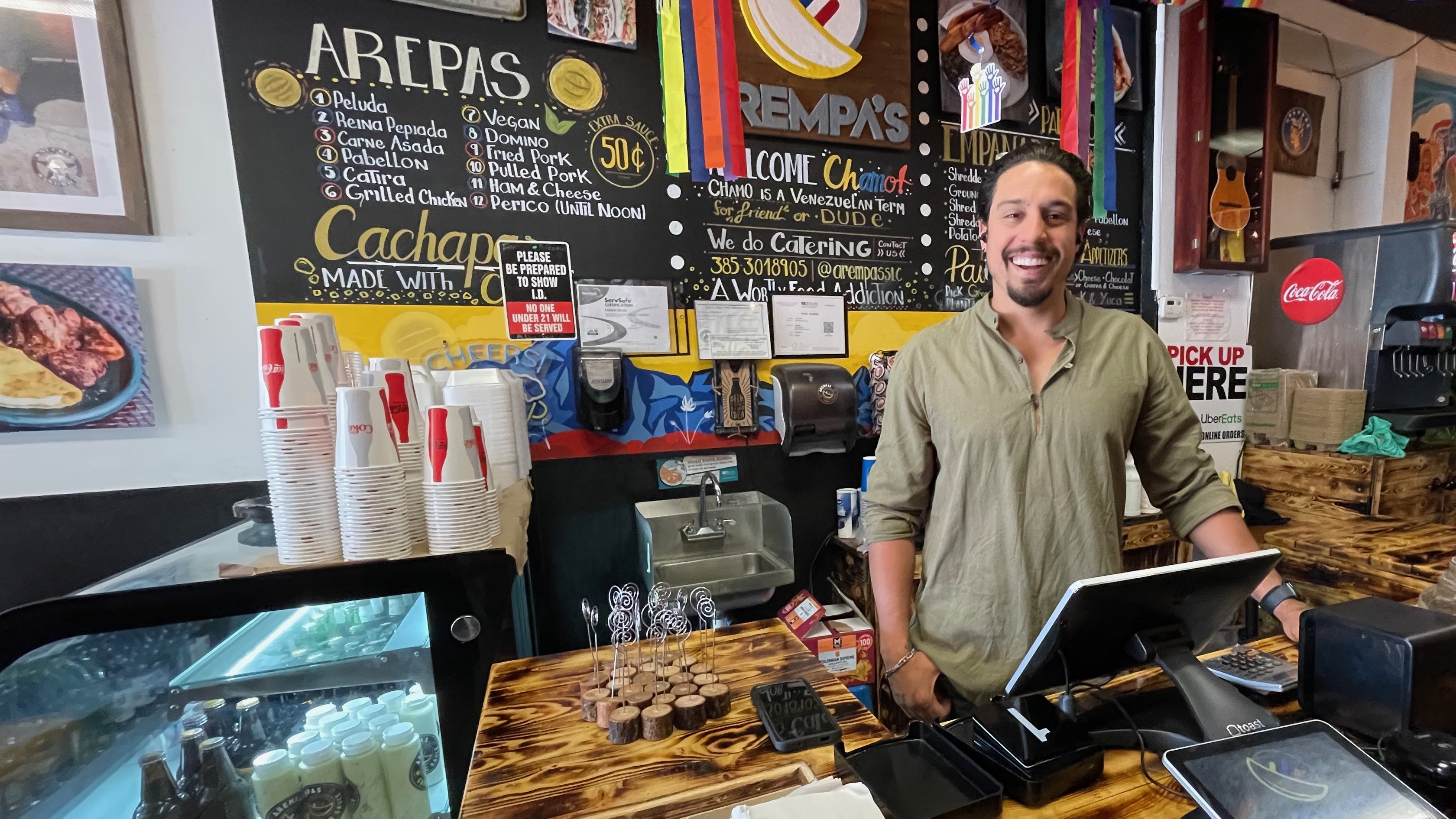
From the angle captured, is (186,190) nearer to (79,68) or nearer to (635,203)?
(79,68)

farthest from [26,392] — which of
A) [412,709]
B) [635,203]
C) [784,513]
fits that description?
[784,513]

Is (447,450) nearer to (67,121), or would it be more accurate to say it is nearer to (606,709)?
(606,709)

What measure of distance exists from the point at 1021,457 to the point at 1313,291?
9.63 feet

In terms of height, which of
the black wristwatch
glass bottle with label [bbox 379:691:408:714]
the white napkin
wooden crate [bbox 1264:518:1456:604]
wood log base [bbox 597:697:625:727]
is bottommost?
wooden crate [bbox 1264:518:1456:604]

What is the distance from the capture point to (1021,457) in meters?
1.36

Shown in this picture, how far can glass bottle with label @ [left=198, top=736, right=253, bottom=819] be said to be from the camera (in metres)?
1.07

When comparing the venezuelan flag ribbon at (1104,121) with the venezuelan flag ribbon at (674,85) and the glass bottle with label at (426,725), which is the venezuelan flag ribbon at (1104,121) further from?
the glass bottle with label at (426,725)

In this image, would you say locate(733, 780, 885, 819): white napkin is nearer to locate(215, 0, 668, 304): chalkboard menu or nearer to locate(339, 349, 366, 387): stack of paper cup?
locate(339, 349, 366, 387): stack of paper cup

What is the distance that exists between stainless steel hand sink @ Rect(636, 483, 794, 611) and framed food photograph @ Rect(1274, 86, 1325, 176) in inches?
148

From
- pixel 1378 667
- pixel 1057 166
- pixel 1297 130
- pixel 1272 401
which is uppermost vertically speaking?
pixel 1297 130

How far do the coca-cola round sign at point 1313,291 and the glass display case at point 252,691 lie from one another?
3.98 m

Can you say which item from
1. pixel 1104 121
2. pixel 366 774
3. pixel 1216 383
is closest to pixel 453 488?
pixel 366 774

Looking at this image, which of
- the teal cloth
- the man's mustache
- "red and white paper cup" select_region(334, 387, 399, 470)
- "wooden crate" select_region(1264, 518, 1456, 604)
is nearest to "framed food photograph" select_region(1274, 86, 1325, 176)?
the teal cloth

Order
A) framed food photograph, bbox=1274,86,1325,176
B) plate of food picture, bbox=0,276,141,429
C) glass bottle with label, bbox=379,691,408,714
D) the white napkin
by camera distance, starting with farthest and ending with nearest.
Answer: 1. framed food photograph, bbox=1274,86,1325,176
2. plate of food picture, bbox=0,276,141,429
3. glass bottle with label, bbox=379,691,408,714
4. the white napkin
